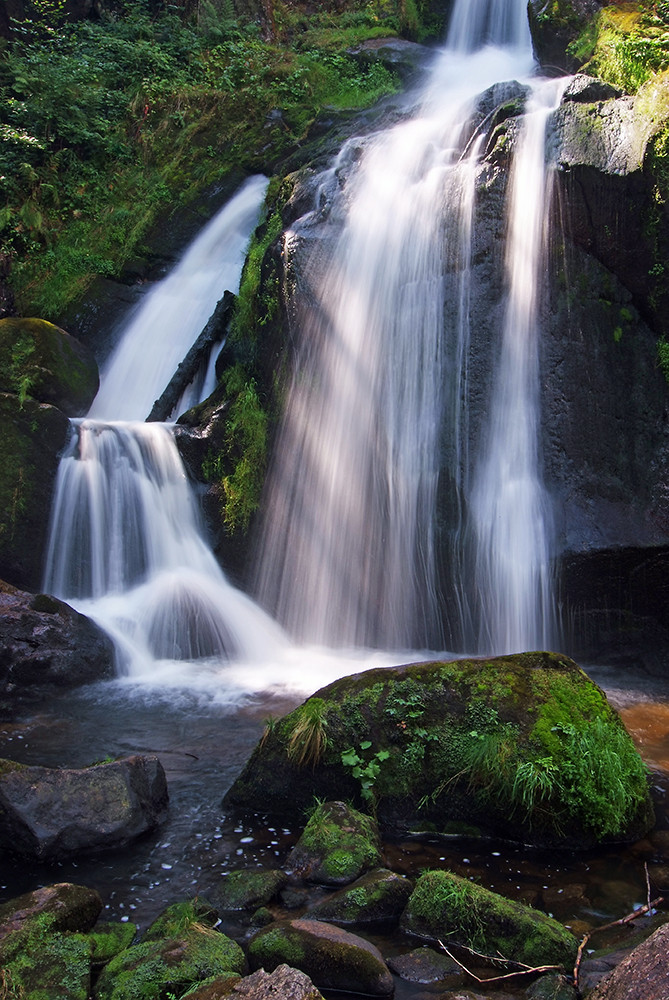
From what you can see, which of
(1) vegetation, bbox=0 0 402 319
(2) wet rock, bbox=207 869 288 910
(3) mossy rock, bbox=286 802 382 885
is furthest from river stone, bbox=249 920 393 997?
(1) vegetation, bbox=0 0 402 319

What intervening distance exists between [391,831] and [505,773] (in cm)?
76

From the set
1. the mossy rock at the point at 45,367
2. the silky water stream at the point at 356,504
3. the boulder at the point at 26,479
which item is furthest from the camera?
the mossy rock at the point at 45,367

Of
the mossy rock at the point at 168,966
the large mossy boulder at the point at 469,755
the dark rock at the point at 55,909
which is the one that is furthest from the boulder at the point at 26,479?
the mossy rock at the point at 168,966

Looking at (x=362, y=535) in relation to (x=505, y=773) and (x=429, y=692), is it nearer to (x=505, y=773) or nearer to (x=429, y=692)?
(x=429, y=692)

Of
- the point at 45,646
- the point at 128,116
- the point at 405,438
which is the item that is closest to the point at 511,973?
the point at 45,646

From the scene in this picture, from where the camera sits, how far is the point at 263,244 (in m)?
11.8

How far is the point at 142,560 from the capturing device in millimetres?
9211

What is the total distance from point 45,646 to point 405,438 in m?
4.69

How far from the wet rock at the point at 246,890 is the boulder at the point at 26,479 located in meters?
6.10

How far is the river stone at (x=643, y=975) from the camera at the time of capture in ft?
7.29

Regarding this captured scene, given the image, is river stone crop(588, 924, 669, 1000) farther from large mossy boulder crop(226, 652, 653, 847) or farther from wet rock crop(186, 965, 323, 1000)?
large mossy boulder crop(226, 652, 653, 847)

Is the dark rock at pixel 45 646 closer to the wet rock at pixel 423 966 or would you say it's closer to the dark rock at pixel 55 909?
the dark rock at pixel 55 909

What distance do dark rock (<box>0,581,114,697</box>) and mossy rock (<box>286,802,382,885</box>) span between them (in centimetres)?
406

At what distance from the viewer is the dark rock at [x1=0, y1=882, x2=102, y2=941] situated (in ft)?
10.2
